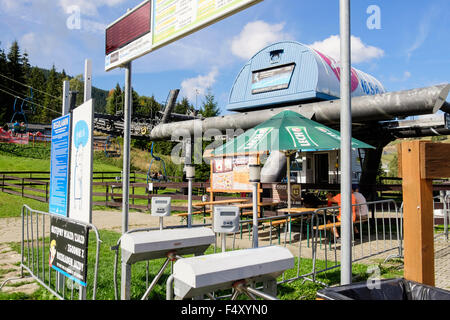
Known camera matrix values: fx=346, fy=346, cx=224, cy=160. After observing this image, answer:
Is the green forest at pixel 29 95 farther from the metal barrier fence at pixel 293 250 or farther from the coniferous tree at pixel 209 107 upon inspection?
the metal barrier fence at pixel 293 250

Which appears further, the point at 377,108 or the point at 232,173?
the point at 232,173

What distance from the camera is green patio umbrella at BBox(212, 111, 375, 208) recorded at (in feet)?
21.5

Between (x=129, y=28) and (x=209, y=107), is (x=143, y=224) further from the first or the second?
(x=209, y=107)

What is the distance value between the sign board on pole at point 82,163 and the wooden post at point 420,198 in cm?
311

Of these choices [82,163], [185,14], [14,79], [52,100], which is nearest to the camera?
[185,14]

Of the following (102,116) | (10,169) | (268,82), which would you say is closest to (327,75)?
(268,82)

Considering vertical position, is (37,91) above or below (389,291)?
above

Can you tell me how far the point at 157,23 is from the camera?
Result: 4254 mm

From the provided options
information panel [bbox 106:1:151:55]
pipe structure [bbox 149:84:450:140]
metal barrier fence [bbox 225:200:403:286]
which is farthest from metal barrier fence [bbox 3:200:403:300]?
pipe structure [bbox 149:84:450:140]

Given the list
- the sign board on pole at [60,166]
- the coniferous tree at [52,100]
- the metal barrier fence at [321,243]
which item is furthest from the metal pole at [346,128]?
the coniferous tree at [52,100]

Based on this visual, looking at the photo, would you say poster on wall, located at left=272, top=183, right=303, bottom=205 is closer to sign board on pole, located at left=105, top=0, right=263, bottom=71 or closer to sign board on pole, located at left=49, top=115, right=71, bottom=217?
sign board on pole, located at left=105, top=0, right=263, bottom=71

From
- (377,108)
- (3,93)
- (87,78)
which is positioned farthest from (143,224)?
(3,93)

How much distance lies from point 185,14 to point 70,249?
2846 mm

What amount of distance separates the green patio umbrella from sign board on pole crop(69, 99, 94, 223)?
11.1 feet
